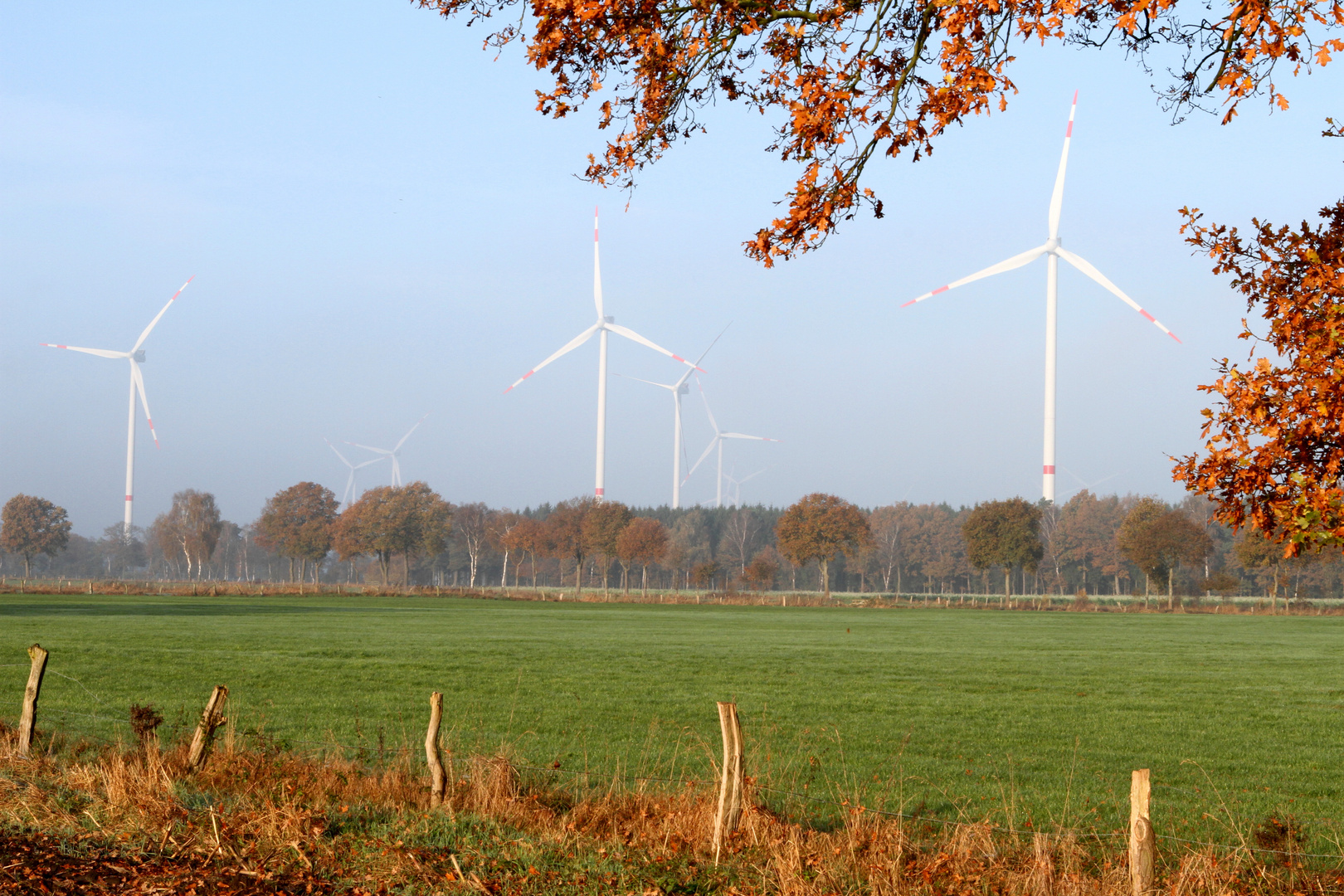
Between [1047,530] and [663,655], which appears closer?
Answer: [663,655]

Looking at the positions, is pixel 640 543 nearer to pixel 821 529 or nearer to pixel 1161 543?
pixel 821 529

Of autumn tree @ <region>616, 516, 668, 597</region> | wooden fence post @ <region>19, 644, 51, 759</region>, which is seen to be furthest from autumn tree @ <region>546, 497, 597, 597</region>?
wooden fence post @ <region>19, 644, 51, 759</region>

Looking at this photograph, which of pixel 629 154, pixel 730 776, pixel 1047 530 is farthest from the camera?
pixel 1047 530

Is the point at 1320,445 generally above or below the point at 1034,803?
above

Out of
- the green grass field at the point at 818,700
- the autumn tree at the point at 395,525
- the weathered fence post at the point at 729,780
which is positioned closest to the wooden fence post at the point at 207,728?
the green grass field at the point at 818,700

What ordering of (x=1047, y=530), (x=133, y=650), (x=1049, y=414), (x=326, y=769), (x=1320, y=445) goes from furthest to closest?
(x=1047, y=530)
(x=1049, y=414)
(x=133, y=650)
(x=326, y=769)
(x=1320, y=445)

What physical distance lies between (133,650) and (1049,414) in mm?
87175

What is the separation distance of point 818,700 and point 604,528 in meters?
104

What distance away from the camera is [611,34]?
766 centimetres

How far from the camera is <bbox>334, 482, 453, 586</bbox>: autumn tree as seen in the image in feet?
413

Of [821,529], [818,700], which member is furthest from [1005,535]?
[818,700]

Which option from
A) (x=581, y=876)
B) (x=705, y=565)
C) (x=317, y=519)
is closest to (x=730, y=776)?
(x=581, y=876)

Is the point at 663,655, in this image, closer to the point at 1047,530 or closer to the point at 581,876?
the point at 581,876

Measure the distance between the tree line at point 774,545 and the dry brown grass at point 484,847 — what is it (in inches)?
2194
